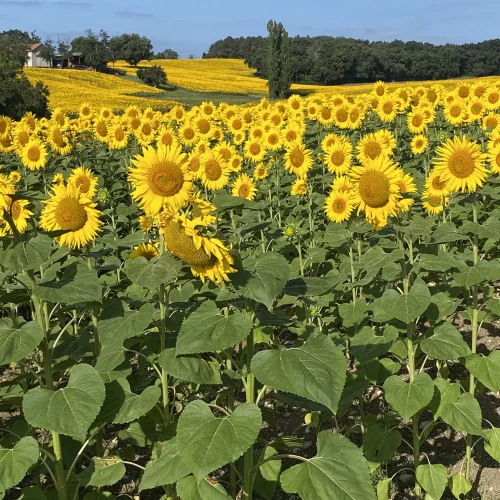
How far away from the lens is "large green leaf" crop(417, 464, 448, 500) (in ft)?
10.4

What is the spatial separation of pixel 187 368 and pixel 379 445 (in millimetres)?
1365

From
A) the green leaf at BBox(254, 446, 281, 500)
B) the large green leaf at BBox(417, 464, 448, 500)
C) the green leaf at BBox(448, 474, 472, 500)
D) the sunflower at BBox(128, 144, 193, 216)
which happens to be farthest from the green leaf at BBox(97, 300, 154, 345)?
the green leaf at BBox(448, 474, 472, 500)

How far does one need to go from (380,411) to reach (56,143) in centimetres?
687

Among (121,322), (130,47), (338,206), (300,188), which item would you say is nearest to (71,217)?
(121,322)

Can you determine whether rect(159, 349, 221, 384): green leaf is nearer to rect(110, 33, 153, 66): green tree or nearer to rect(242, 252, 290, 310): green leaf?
rect(242, 252, 290, 310): green leaf

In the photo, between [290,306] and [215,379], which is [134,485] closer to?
[215,379]

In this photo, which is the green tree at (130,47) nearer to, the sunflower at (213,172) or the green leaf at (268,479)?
the sunflower at (213,172)

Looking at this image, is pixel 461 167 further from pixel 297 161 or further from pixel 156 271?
pixel 297 161

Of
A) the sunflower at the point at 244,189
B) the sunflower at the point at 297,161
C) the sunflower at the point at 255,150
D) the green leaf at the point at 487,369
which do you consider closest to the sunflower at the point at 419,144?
the sunflower at the point at 297,161

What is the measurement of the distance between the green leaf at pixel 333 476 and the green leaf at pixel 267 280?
629 millimetres

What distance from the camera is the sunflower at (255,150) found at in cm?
909

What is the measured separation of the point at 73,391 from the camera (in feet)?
7.87

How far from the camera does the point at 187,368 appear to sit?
244 centimetres

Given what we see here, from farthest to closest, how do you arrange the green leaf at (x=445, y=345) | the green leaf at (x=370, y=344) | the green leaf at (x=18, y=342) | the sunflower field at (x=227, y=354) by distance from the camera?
1. the green leaf at (x=370, y=344)
2. the green leaf at (x=445, y=345)
3. the green leaf at (x=18, y=342)
4. the sunflower field at (x=227, y=354)
